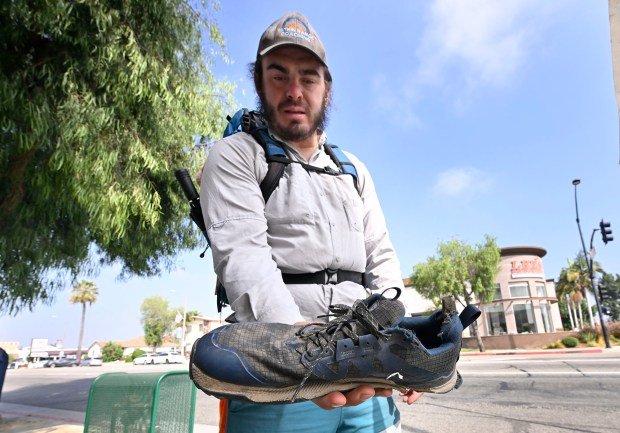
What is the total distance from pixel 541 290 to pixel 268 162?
4219 cm

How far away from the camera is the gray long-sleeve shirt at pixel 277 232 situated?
1342mm

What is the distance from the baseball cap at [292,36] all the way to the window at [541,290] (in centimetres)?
4099

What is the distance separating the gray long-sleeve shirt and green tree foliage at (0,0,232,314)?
3596 millimetres

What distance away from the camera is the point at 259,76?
192cm

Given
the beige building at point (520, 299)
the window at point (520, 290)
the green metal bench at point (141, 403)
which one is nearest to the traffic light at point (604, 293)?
the beige building at point (520, 299)

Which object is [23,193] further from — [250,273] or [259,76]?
[250,273]

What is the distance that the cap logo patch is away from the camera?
5.57ft

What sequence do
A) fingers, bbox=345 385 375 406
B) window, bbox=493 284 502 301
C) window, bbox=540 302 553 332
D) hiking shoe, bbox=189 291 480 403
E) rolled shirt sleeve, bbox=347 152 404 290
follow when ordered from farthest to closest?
window, bbox=493 284 502 301 → window, bbox=540 302 553 332 → rolled shirt sleeve, bbox=347 152 404 290 → fingers, bbox=345 385 375 406 → hiking shoe, bbox=189 291 480 403

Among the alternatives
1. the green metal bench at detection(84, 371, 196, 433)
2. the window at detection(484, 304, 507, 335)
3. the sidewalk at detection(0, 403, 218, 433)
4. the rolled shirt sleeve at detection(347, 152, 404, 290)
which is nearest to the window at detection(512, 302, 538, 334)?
the window at detection(484, 304, 507, 335)

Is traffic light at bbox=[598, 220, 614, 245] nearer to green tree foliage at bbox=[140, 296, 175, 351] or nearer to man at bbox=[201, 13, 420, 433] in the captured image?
man at bbox=[201, 13, 420, 433]

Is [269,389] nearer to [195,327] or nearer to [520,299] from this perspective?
[520,299]

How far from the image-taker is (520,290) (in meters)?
36.8

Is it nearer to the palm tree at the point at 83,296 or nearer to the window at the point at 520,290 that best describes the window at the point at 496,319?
the window at the point at 520,290

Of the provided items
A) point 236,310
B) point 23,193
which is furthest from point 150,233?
point 236,310
